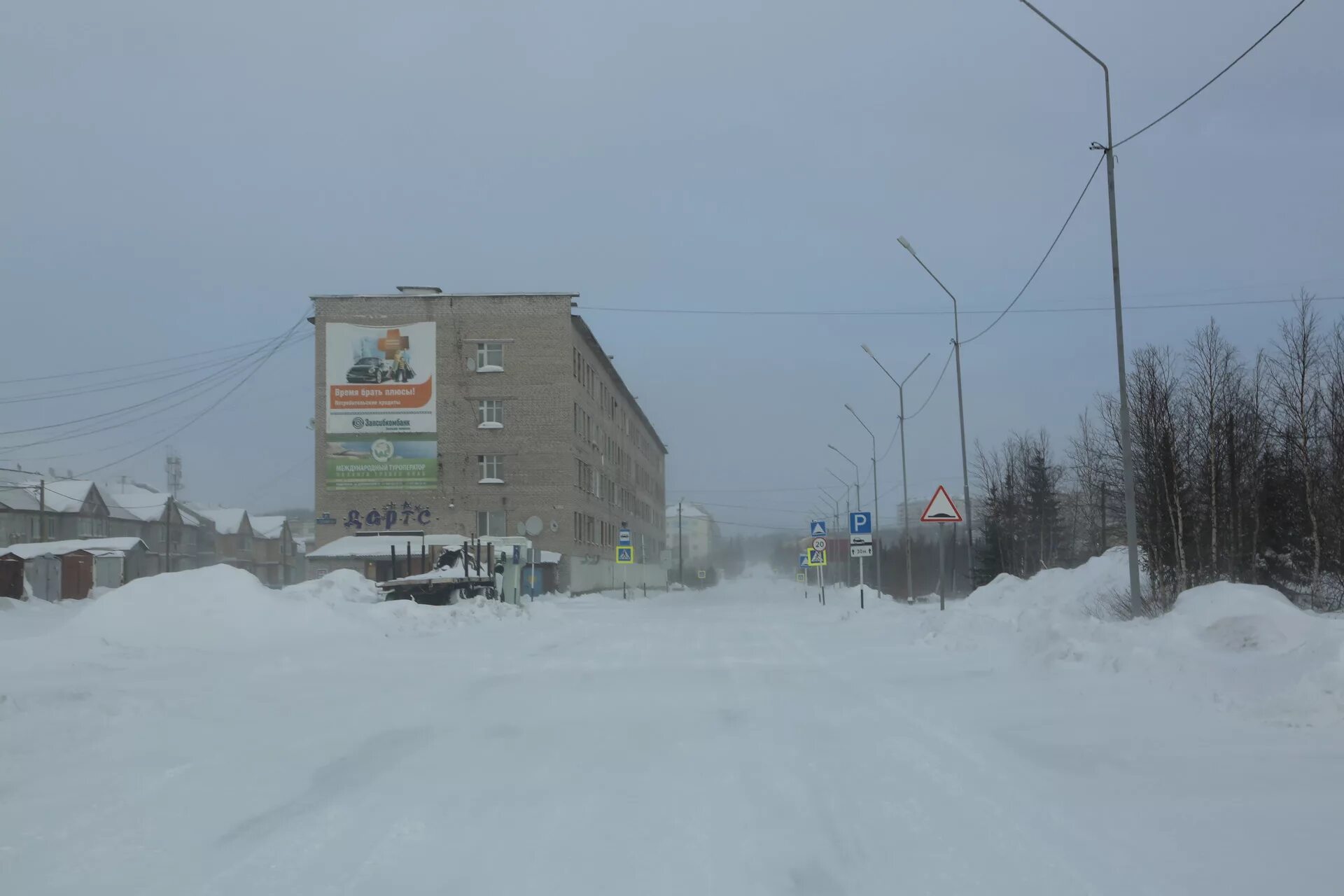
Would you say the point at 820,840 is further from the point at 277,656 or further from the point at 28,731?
the point at 277,656

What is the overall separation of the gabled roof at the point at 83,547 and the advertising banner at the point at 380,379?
638 inches

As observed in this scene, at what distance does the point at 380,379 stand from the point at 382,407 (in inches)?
61.1

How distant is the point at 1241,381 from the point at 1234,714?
97.2 feet

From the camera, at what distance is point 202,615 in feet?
69.2

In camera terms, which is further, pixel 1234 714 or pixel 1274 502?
pixel 1274 502

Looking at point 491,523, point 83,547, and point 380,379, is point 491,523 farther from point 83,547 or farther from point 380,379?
point 83,547

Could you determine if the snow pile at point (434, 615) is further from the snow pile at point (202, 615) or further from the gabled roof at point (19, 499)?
the gabled roof at point (19, 499)

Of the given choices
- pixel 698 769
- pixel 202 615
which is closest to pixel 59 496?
pixel 202 615

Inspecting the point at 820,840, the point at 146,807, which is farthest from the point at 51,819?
the point at 820,840

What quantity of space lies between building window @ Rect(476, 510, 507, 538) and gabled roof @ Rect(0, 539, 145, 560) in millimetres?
20908

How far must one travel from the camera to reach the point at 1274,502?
117 feet

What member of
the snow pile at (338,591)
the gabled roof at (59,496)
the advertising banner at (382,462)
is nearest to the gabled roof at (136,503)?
the gabled roof at (59,496)

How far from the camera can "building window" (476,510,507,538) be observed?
6600cm

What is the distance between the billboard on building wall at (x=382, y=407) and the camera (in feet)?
206
